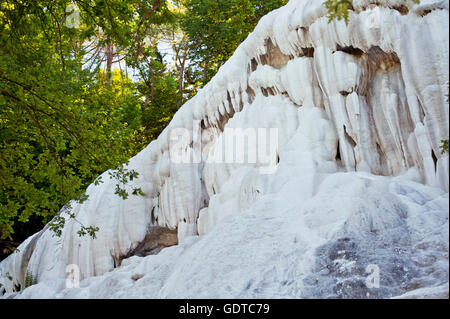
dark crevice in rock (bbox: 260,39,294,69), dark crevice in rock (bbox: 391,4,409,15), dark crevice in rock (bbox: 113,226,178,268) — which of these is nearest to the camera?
dark crevice in rock (bbox: 391,4,409,15)

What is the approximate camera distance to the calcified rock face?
14.9ft

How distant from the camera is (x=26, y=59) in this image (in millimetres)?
6262

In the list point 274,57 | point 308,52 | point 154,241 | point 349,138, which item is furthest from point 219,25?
point 349,138

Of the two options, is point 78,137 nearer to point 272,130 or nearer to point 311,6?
point 272,130

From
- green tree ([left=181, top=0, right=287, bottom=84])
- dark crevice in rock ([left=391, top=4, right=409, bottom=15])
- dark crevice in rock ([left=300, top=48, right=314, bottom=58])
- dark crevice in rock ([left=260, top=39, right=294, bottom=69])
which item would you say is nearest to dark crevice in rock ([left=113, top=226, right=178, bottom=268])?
dark crevice in rock ([left=260, top=39, right=294, bottom=69])

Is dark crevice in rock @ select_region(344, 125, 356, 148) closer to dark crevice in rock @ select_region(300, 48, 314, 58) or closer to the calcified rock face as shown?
the calcified rock face

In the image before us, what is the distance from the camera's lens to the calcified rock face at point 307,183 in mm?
4540

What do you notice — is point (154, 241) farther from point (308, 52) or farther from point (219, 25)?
point (219, 25)

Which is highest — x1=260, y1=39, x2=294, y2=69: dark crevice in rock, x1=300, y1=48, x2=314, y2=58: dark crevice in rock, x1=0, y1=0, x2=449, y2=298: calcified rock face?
x1=260, y1=39, x2=294, y2=69: dark crevice in rock

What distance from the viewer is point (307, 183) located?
6.18 m

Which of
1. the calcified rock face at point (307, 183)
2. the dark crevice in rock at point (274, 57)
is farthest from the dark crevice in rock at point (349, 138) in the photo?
the dark crevice in rock at point (274, 57)
